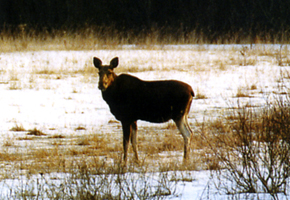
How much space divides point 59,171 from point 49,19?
24.8m

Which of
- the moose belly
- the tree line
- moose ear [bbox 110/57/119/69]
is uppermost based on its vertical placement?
the tree line

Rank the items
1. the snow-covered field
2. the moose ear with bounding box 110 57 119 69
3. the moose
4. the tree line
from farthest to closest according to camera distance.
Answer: the tree line → the snow-covered field → the moose ear with bounding box 110 57 119 69 → the moose

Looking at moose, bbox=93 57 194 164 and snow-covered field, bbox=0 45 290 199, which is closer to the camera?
moose, bbox=93 57 194 164

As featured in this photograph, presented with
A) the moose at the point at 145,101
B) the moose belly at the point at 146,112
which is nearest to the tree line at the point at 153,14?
the moose at the point at 145,101

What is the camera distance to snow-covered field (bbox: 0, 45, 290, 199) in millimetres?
8867

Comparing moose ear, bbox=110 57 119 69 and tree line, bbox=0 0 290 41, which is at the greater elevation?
tree line, bbox=0 0 290 41

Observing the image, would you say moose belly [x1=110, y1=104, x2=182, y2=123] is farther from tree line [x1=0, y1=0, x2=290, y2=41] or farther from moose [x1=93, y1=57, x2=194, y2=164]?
tree line [x1=0, y1=0, x2=290, y2=41]

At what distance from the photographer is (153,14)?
2994 cm

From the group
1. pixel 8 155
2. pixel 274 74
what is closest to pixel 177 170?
pixel 8 155

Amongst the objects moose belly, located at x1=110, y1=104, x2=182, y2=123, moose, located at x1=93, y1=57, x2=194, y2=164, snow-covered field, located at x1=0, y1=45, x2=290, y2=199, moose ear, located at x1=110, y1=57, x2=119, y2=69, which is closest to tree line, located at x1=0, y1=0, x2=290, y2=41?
snow-covered field, located at x1=0, y1=45, x2=290, y2=199

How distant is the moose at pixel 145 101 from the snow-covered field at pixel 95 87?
0.70 m

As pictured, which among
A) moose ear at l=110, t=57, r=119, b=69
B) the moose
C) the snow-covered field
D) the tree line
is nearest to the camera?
the moose

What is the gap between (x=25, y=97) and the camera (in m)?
13.5

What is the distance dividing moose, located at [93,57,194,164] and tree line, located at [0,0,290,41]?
20.1 metres
